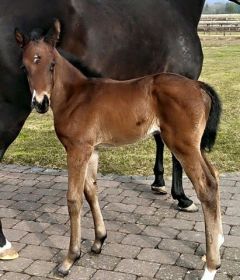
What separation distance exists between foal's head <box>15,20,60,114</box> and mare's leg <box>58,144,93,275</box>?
388 mm

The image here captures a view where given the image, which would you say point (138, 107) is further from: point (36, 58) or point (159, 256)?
point (159, 256)

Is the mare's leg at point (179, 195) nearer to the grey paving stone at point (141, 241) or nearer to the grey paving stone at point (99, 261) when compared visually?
the grey paving stone at point (141, 241)

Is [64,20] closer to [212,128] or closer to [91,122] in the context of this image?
[91,122]

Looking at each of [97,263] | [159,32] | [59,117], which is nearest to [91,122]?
[59,117]

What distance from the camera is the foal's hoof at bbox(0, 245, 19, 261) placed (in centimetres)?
366

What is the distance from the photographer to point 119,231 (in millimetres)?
4160

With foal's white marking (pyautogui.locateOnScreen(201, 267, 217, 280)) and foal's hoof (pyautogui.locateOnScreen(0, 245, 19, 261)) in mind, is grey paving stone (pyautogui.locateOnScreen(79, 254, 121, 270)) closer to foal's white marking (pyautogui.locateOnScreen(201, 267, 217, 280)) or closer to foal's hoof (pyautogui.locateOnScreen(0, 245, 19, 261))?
foal's hoof (pyautogui.locateOnScreen(0, 245, 19, 261))

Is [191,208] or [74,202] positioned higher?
[74,202]

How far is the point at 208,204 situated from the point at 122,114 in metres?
0.86

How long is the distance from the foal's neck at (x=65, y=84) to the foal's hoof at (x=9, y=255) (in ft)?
3.94

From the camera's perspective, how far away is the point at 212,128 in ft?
11.0

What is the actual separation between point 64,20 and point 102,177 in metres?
2.38

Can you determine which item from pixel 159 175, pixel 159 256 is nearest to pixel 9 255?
pixel 159 256

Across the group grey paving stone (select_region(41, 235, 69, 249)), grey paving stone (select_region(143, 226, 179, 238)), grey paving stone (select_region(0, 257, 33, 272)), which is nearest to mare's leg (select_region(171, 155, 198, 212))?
grey paving stone (select_region(143, 226, 179, 238))
